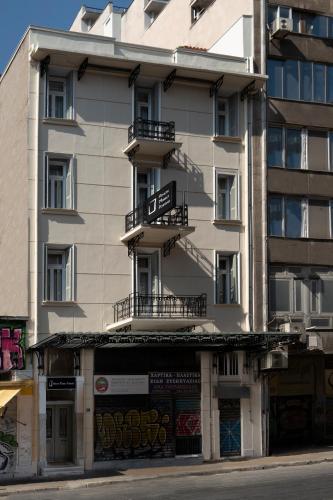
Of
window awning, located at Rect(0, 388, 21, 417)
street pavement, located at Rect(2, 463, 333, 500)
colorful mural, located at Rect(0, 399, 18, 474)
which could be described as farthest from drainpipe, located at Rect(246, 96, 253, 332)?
colorful mural, located at Rect(0, 399, 18, 474)

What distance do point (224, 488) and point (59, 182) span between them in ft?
40.7

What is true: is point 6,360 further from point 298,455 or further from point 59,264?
point 298,455

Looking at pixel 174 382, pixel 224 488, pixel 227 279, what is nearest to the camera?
pixel 224 488

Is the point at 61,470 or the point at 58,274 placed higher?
the point at 58,274

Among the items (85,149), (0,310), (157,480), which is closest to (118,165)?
(85,149)

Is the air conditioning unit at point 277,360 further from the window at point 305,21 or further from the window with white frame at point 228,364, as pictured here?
the window at point 305,21

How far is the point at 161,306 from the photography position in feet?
101

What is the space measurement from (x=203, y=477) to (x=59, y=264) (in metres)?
8.78

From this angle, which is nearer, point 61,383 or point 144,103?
point 61,383

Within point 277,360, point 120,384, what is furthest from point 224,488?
point 277,360

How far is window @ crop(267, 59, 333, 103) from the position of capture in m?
33.8

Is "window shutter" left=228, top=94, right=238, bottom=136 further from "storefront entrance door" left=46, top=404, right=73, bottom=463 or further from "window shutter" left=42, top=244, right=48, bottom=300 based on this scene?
"storefront entrance door" left=46, top=404, right=73, bottom=463

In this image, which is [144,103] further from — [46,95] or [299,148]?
[299,148]

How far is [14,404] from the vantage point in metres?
28.8
